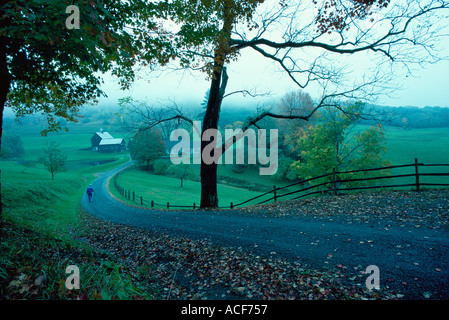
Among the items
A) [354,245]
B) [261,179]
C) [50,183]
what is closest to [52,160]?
[50,183]

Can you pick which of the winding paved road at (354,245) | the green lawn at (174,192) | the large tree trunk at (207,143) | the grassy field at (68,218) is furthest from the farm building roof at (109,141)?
the winding paved road at (354,245)

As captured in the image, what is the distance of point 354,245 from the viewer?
5.03 m

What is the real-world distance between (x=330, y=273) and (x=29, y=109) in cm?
1187

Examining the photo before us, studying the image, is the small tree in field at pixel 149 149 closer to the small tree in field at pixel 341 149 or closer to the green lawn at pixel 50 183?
the green lawn at pixel 50 183

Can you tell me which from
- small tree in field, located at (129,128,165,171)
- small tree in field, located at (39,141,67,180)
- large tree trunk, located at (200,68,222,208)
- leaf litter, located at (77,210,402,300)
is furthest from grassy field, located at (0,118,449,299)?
large tree trunk, located at (200,68,222,208)

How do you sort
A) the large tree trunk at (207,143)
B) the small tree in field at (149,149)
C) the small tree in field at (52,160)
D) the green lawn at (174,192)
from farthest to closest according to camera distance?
the small tree in field at (149,149) → the small tree in field at (52,160) → the green lawn at (174,192) → the large tree trunk at (207,143)

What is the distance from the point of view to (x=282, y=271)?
4.18 m

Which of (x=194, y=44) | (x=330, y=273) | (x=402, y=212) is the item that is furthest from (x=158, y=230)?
(x=402, y=212)

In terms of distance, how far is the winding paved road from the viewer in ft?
11.9

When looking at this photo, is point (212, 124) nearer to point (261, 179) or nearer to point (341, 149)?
point (341, 149)

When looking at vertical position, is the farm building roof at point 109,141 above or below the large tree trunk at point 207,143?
above

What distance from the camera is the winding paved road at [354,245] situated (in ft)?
11.9

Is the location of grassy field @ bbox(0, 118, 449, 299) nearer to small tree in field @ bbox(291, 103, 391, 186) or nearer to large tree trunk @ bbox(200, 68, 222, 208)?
small tree in field @ bbox(291, 103, 391, 186)
